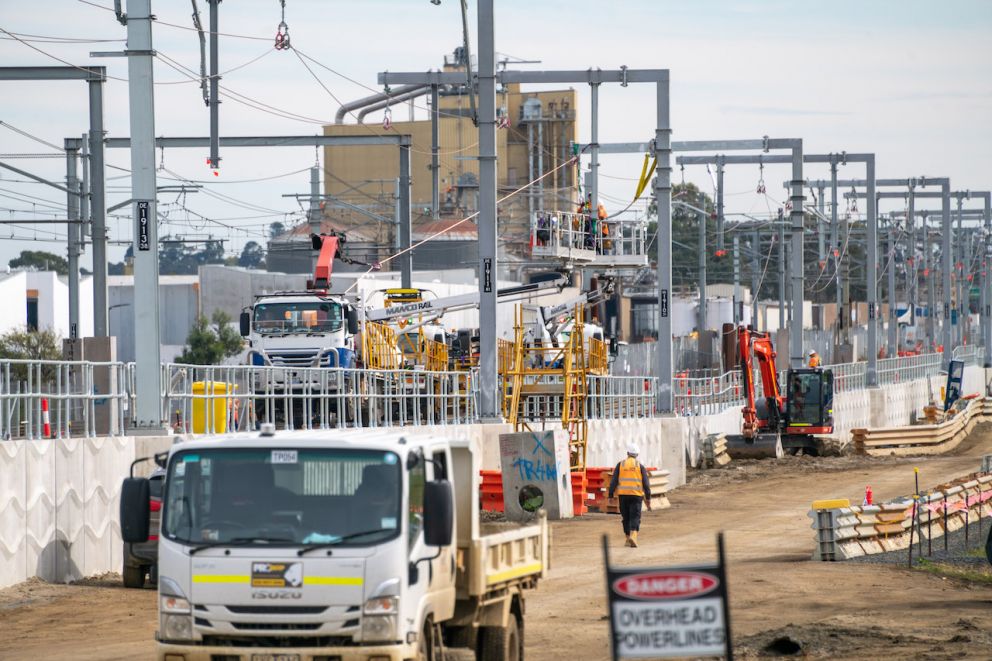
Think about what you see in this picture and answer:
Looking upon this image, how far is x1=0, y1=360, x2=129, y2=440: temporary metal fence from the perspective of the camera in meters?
19.9

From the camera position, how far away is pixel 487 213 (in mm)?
30969

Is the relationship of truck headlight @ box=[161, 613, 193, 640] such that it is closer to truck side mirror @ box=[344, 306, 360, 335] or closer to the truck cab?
the truck cab

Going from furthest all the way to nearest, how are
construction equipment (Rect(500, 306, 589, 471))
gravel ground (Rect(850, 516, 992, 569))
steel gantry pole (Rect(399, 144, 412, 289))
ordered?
steel gantry pole (Rect(399, 144, 412, 289)) → construction equipment (Rect(500, 306, 589, 471)) → gravel ground (Rect(850, 516, 992, 569))

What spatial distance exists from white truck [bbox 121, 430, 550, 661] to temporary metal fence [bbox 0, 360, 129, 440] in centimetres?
801

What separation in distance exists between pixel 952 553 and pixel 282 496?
707 inches

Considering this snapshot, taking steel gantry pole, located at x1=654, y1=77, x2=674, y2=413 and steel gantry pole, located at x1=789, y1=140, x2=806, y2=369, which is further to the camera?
steel gantry pole, located at x1=789, y1=140, x2=806, y2=369

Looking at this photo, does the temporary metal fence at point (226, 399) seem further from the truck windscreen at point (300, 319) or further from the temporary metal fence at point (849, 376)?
the temporary metal fence at point (849, 376)

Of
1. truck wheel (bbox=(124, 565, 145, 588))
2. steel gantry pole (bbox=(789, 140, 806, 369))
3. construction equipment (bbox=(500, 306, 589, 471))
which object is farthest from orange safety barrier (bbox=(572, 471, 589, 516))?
steel gantry pole (bbox=(789, 140, 806, 369))

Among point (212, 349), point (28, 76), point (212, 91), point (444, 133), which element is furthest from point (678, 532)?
point (444, 133)

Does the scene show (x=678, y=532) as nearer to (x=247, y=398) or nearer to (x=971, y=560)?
(x=971, y=560)

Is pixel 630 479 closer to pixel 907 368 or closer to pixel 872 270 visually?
pixel 872 270

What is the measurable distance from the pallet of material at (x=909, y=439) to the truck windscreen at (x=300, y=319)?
2572 centimetres

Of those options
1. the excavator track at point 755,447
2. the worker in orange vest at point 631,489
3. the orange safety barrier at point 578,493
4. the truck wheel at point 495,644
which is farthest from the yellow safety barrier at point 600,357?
the truck wheel at point 495,644

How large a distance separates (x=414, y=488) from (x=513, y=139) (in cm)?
8935
